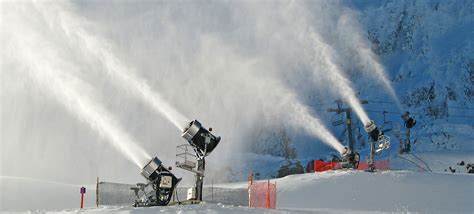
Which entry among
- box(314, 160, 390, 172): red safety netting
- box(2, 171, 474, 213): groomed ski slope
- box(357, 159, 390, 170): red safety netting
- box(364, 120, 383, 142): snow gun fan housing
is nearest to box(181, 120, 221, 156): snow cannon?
box(2, 171, 474, 213): groomed ski slope

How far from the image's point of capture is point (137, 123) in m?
63.6

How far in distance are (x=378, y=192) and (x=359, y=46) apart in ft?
189

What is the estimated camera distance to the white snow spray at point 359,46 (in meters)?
72.9

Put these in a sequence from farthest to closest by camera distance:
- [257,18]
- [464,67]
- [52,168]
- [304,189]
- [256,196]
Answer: [257,18] < [464,67] < [52,168] < [304,189] < [256,196]

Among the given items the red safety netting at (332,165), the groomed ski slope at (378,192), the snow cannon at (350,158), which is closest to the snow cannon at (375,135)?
→ the snow cannon at (350,158)

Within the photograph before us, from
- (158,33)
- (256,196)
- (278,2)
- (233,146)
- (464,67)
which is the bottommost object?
(256,196)

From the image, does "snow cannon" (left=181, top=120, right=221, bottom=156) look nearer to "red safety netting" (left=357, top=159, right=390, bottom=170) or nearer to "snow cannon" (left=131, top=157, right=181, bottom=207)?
"snow cannon" (left=131, top=157, right=181, bottom=207)

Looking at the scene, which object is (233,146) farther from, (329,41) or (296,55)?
(329,41)

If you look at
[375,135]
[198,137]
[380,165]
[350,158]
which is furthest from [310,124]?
[198,137]

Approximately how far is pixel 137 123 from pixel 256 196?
45366mm

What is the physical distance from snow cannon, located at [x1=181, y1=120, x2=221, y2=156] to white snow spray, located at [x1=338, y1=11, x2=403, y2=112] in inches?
2235

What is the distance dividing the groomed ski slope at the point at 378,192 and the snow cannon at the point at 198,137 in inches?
136

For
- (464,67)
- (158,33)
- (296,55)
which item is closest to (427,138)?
(464,67)

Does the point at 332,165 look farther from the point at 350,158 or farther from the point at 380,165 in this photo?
the point at 380,165
